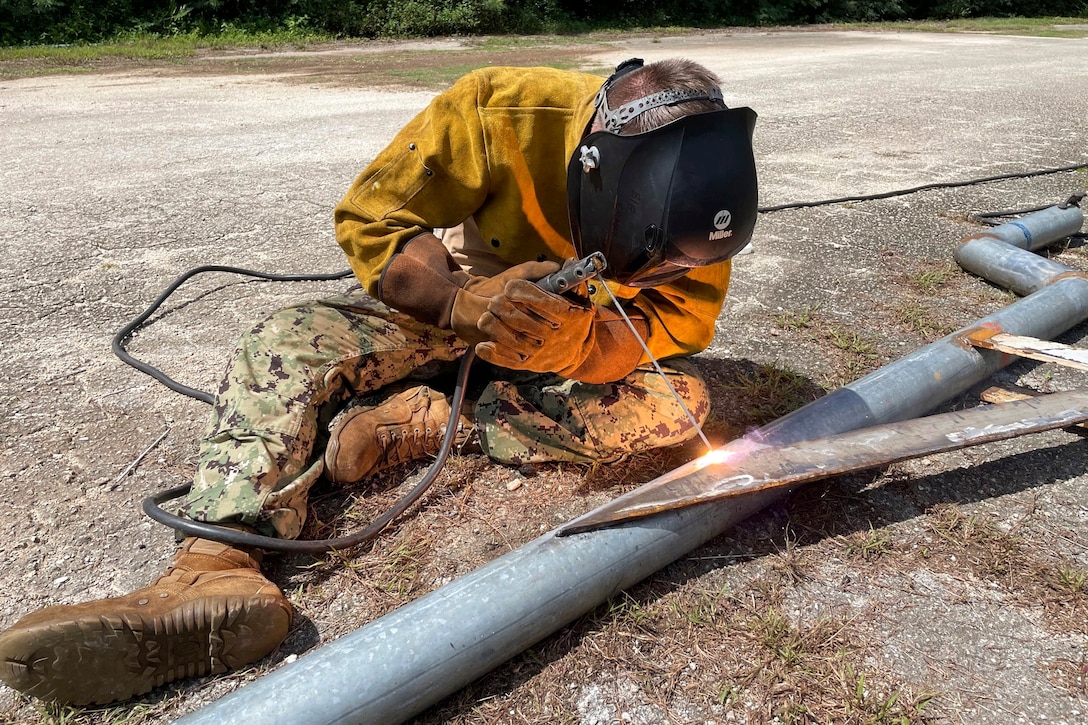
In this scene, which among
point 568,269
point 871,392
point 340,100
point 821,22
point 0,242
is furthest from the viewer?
point 821,22

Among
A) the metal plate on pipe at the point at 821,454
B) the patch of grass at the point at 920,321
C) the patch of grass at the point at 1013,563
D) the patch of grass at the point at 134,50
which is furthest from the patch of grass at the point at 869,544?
the patch of grass at the point at 134,50

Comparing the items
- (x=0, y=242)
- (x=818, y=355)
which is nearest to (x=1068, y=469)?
(x=818, y=355)

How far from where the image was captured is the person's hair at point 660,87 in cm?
191

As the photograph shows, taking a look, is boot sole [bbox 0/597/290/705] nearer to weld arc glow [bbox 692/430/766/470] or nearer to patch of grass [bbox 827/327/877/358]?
weld arc glow [bbox 692/430/766/470]

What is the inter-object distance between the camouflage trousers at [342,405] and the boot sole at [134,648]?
322 millimetres

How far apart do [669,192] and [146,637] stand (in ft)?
5.04

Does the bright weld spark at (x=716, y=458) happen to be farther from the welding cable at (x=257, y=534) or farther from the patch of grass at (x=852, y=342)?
the patch of grass at (x=852, y=342)

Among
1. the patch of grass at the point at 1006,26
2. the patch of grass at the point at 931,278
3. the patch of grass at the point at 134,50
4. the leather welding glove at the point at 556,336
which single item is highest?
the patch of grass at the point at 1006,26

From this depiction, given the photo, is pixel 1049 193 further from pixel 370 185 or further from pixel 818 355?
pixel 370 185

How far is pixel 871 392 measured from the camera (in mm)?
2477

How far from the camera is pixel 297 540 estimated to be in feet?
6.70

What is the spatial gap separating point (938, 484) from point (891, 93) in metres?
8.39

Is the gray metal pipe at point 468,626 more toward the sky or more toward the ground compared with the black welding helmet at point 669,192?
more toward the ground

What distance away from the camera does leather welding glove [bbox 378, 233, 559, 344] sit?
2154mm
